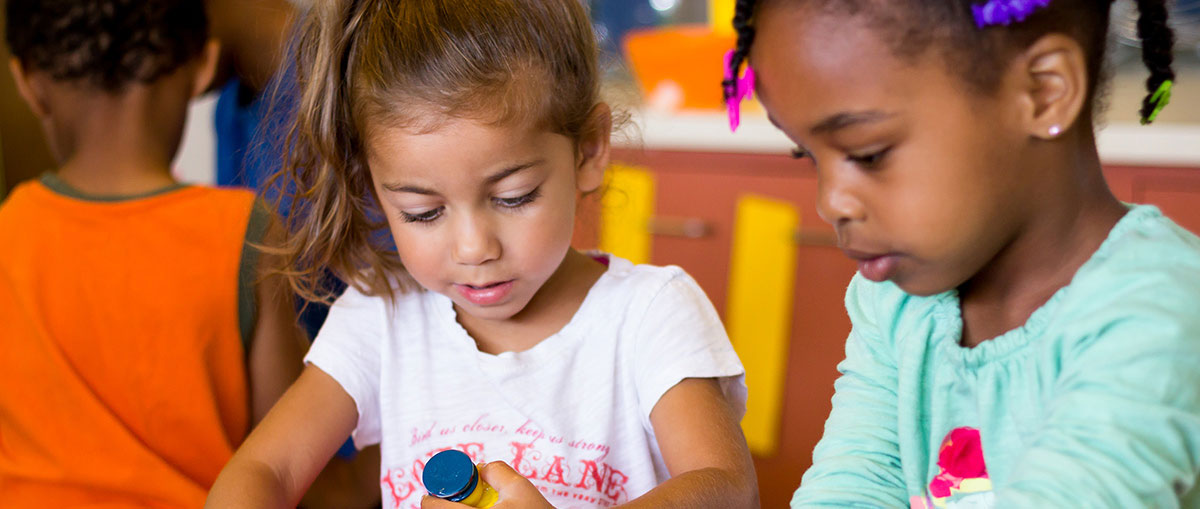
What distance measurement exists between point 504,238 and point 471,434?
21 cm

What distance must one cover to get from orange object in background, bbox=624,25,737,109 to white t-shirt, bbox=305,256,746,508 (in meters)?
1.44

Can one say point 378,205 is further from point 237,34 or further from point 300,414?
point 237,34

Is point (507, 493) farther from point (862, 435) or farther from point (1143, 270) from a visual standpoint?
point (1143, 270)

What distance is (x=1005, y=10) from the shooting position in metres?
0.59

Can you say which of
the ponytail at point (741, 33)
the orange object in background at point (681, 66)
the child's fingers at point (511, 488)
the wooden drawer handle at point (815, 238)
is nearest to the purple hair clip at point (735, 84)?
Result: the ponytail at point (741, 33)

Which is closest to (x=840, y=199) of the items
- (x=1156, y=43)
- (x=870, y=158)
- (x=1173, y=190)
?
(x=870, y=158)

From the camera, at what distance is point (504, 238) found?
0.91 meters

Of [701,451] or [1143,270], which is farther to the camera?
[701,451]

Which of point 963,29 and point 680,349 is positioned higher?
point 963,29

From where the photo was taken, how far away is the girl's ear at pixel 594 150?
996 mm

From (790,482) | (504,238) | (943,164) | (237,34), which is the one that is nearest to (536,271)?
(504,238)

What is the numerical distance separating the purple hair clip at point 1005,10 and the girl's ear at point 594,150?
456 millimetres

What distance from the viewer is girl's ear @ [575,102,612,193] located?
39.2 inches

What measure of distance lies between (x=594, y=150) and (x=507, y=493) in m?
0.38
